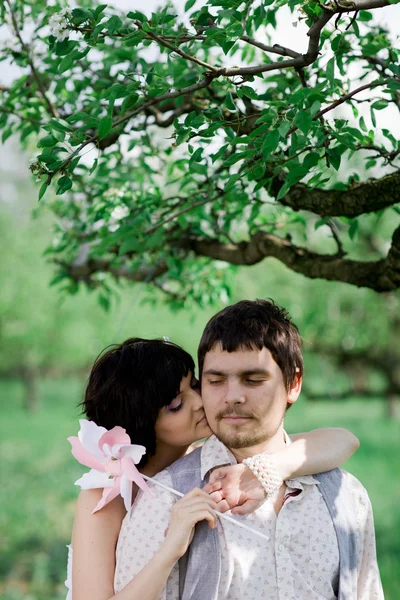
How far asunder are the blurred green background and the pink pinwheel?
0.97 meters

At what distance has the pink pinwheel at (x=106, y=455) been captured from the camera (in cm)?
206

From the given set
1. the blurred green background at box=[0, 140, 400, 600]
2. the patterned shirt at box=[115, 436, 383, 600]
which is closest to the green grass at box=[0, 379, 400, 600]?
the blurred green background at box=[0, 140, 400, 600]

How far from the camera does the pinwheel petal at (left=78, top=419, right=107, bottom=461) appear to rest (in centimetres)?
210

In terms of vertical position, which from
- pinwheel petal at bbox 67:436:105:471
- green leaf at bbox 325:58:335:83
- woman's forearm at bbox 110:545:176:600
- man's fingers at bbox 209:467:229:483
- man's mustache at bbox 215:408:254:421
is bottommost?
woman's forearm at bbox 110:545:176:600

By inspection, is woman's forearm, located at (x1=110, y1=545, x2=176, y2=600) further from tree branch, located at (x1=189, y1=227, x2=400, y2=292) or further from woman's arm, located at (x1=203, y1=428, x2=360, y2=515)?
tree branch, located at (x1=189, y1=227, x2=400, y2=292)

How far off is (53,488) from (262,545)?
1087 centimetres

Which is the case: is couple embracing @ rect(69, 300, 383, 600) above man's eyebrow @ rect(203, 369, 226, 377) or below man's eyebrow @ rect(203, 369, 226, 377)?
→ below

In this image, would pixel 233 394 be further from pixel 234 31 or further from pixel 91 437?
pixel 234 31

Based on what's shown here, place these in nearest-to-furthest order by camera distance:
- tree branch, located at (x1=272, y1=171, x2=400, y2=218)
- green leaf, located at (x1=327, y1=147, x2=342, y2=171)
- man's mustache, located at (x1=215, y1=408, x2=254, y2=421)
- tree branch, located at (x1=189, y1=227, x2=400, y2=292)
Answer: man's mustache, located at (x1=215, y1=408, x2=254, y2=421) → green leaf, located at (x1=327, y1=147, x2=342, y2=171) → tree branch, located at (x1=272, y1=171, x2=400, y2=218) → tree branch, located at (x1=189, y1=227, x2=400, y2=292)

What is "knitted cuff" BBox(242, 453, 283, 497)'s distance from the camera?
2.00 metres

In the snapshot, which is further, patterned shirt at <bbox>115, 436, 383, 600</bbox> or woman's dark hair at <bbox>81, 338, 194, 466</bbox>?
woman's dark hair at <bbox>81, 338, 194, 466</bbox>

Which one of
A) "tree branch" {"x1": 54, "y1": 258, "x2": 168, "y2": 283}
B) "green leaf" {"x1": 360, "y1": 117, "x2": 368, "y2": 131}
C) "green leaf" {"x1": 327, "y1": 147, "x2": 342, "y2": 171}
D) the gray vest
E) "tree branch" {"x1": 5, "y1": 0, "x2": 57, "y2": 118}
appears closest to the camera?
the gray vest

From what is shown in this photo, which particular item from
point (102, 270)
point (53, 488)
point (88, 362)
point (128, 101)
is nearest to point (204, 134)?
point (128, 101)

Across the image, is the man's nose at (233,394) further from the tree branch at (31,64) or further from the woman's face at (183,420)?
the tree branch at (31,64)
